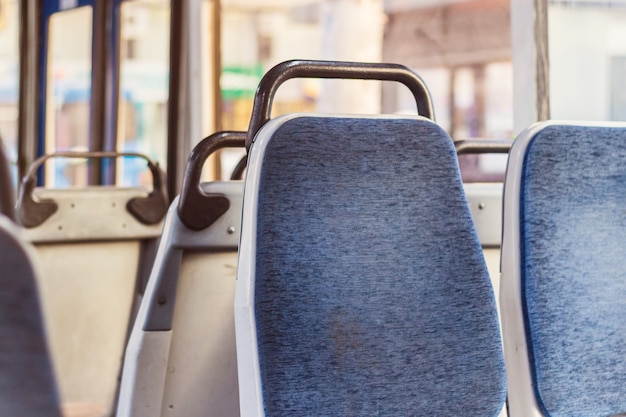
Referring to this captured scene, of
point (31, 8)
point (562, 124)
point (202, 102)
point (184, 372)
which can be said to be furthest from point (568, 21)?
point (31, 8)

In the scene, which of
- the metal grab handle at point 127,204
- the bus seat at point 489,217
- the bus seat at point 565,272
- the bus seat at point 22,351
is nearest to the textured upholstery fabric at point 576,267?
the bus seat at point 565,272

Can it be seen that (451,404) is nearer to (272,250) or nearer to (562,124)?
(272,250)

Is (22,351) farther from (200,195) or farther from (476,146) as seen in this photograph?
(476,146)

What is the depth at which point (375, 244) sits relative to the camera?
4.76 ft

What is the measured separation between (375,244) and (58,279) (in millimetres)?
2144

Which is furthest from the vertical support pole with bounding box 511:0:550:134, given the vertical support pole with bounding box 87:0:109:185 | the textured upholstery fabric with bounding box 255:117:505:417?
the vertical support pole with bounding box 87:0:109:185

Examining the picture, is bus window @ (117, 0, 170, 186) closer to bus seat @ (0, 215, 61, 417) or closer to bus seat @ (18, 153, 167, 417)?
bus seat @ (18, 153, 167, 417)

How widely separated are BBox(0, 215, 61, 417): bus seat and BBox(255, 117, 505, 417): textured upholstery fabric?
2.64 ft

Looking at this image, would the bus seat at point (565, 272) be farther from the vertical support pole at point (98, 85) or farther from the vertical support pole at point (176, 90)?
the vertical support pole at point (98, 85)

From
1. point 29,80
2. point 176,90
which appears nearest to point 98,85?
point 29,80

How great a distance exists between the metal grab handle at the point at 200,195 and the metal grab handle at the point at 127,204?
125cm

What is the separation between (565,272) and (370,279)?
14.0 inches

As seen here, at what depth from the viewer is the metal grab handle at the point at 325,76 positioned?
4.97 feet

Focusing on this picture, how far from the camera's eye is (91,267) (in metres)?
3.39
